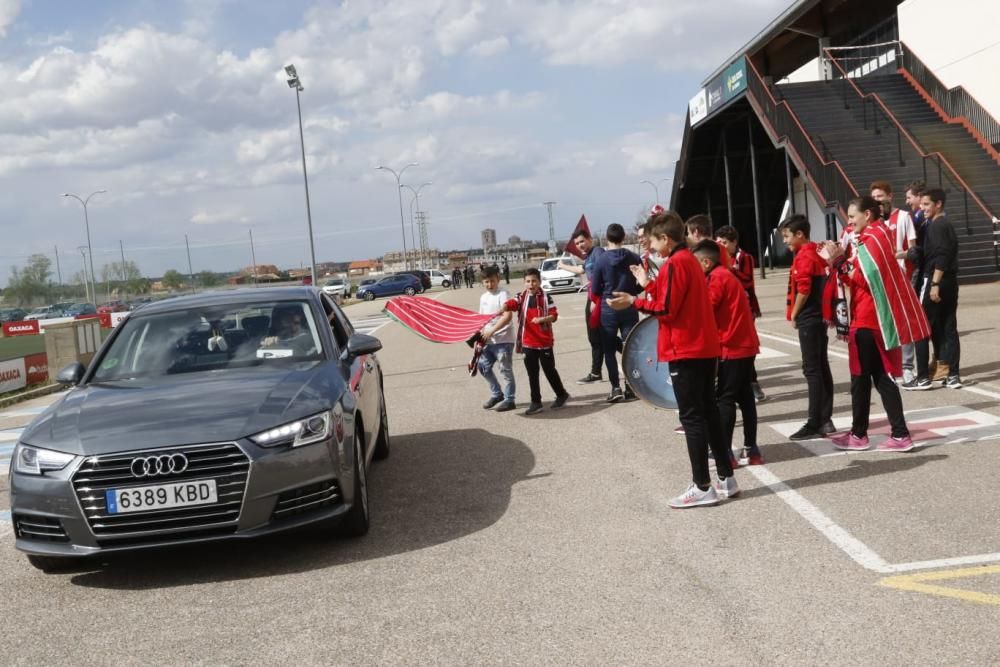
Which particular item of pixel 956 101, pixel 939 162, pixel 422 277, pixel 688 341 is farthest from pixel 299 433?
pixel 422 277

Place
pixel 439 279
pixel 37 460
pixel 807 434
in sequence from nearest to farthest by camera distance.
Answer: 1. pixel 37 460
2. pixel 807 434
3. pixel 439 279

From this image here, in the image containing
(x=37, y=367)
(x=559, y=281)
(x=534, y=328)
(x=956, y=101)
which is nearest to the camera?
(x=534, y=328)

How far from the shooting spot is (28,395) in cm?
1755

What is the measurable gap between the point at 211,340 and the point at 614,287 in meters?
5.02

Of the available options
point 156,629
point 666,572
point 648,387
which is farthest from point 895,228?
point 156,629

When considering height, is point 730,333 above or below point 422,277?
above

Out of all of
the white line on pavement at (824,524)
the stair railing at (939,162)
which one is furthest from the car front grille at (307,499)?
the stair railing at (939,162)

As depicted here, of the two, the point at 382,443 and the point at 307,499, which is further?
the point at 382,443

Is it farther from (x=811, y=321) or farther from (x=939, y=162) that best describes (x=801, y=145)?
(x=811, y=321)

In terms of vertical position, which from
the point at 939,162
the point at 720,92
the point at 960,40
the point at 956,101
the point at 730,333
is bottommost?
the point at 730,333

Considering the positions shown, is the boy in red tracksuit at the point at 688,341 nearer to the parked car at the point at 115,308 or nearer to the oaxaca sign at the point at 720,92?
the oaxaca sign at the point at 720,92

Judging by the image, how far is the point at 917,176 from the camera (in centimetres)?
2480

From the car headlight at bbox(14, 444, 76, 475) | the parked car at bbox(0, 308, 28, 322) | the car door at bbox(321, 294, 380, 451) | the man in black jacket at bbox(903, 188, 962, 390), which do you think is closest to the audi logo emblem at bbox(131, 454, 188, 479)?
the car headlight at bbox(14, 444, 76, 475)

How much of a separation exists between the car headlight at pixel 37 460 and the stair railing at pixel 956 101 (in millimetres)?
25724
